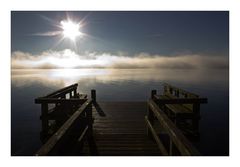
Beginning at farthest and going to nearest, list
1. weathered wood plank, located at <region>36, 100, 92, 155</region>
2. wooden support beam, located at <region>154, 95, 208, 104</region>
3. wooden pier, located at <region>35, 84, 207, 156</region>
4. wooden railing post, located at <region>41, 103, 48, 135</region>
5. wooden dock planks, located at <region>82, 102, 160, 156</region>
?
wooden railing post, located at <region>41, 103, 48, 135</region> → wooden support beam, located at <region>154, 95, 208, 104</region> → wooden dock planks, located at <region>82, 102, 160, 156</region> → wooden pier, located at <region>35, 84, 207, 156</region> → weathered wood plank, located at <region>36, 100, 92, 155</region>

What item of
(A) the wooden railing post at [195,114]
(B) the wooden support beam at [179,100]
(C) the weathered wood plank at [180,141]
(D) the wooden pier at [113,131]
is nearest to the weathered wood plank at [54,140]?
(D) the wooden pier at [113,131]

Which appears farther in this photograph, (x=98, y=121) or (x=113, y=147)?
(x=98, y=121)

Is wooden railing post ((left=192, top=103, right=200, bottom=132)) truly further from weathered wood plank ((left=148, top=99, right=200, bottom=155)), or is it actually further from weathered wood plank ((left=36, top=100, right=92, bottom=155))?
weathered wood plank ((left=36, top=100, right=92, bottom=155))

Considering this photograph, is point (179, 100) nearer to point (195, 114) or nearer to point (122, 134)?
point (195, 114)

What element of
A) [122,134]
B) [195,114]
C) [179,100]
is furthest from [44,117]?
[195,114]

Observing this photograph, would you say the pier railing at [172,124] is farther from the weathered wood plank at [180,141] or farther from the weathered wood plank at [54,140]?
the weathered wood plank at [54,140]

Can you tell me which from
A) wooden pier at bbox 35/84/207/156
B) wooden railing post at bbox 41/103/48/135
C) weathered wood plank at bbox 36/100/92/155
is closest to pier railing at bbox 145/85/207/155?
wooden pier at bbox 35/84/207/156
